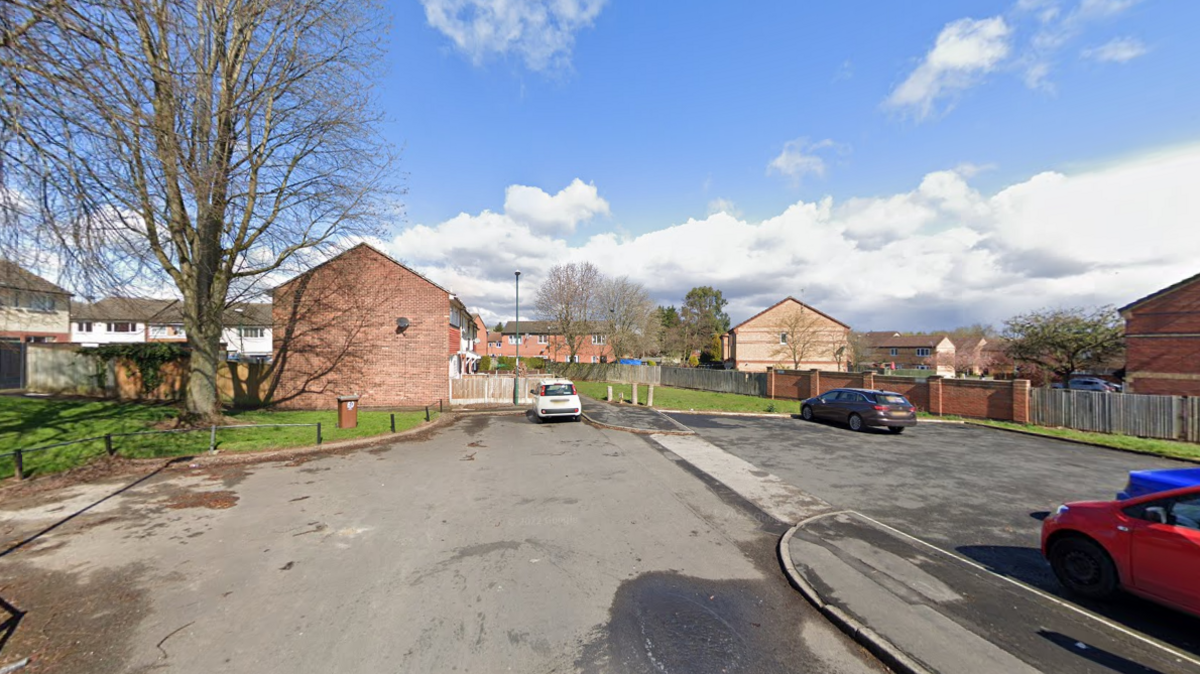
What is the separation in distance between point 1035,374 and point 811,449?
2400cm

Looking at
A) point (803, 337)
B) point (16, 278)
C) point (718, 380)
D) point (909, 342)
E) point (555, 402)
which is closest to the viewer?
point (16, 278)

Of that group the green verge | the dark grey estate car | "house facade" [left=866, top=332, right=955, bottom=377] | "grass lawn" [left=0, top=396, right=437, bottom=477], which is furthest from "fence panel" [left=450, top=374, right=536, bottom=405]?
"house facade" [left=866, top=332, right=955, bottom=377]

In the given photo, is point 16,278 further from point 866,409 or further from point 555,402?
point 866,409

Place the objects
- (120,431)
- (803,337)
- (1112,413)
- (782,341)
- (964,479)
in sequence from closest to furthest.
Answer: (964,479)
(120,431)
(1112,413)
(803,337)
(782,341)

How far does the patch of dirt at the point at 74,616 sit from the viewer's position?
353cm

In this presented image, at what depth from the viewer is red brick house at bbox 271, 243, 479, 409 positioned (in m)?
18.8

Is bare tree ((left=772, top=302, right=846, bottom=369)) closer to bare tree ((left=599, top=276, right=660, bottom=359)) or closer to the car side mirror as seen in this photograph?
bare tree ((left=599, top=276, right=660, bottom=359))

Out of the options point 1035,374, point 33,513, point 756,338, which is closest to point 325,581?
point 33,513

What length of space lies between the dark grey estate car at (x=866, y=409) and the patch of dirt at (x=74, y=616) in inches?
701

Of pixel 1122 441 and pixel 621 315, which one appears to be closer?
pixel 1122 441

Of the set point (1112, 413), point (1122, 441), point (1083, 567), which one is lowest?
point (1122, 441)

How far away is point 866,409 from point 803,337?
32379 mm

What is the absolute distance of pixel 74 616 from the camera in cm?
411

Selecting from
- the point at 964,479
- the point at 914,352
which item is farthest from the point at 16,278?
the point at 914,352
